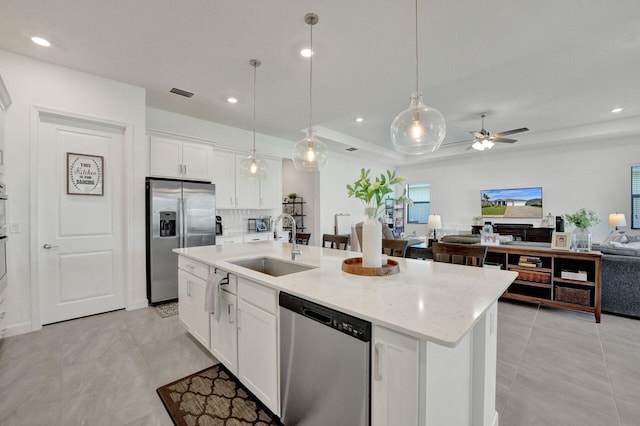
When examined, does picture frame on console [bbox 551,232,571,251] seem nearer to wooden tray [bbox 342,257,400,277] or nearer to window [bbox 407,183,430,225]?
wooden tray [bbox 342,257,400,277]

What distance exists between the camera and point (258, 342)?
174 cm

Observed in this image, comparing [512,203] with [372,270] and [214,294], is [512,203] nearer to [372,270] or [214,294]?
[372,270]

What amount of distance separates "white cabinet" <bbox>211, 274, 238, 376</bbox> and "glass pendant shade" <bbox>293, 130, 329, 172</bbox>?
1.32 metres

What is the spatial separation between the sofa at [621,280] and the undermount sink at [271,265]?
3687mm

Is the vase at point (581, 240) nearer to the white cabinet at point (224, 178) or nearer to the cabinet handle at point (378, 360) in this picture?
the cabinet handle at point (378, 360)

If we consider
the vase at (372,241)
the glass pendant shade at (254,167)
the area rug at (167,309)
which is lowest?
the area rug at (167,309)

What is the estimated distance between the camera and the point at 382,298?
4.36 feet

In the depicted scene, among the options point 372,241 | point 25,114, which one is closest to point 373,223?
point 372,241

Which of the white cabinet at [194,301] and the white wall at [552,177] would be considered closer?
the white cabinet at [194,301]

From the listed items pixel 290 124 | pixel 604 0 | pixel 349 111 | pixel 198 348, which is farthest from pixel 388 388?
pixel 290 124

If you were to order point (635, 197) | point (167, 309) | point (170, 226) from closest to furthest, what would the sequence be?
point (167, 309)
point (170, 226)
point (635, 197)

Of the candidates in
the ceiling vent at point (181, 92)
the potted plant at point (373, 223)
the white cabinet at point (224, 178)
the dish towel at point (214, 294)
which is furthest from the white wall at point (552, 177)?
the dish towel at point (214, 294)

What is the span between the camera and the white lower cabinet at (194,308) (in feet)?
7.82

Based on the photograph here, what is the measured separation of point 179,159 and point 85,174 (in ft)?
3.71
